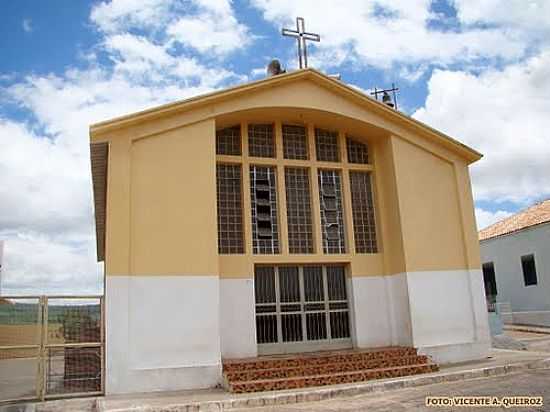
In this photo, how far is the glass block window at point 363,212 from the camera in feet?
44.2

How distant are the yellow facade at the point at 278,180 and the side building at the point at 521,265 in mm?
10106

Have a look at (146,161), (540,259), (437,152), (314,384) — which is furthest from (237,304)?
(540,259)

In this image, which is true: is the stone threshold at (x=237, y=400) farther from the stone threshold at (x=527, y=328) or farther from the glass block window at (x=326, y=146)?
the stone threshold at (x=527, y=328)

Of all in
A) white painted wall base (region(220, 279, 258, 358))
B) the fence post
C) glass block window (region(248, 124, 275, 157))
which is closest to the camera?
the fence post

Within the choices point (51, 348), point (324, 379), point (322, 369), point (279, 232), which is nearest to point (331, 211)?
point (279, 232)

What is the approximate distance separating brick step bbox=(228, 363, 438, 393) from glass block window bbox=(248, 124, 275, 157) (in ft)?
17.6

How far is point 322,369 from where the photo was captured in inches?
424

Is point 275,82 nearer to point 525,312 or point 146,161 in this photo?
point 146,161

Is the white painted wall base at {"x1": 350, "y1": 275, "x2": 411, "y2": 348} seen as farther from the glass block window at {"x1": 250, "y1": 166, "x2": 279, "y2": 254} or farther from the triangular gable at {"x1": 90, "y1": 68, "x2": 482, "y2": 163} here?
the triangular gable at {"x1": 90, "y1": 68, "x2": 482, "y2": 163}

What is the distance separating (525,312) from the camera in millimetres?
22469

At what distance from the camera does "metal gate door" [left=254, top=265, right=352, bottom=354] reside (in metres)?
12.2

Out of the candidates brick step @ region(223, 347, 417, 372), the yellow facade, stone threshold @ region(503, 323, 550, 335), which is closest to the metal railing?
the yellow facade

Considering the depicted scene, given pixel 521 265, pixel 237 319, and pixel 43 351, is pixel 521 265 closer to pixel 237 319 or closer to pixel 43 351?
pixel 237 319

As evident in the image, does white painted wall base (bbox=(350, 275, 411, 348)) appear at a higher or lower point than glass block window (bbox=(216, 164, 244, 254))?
lower
